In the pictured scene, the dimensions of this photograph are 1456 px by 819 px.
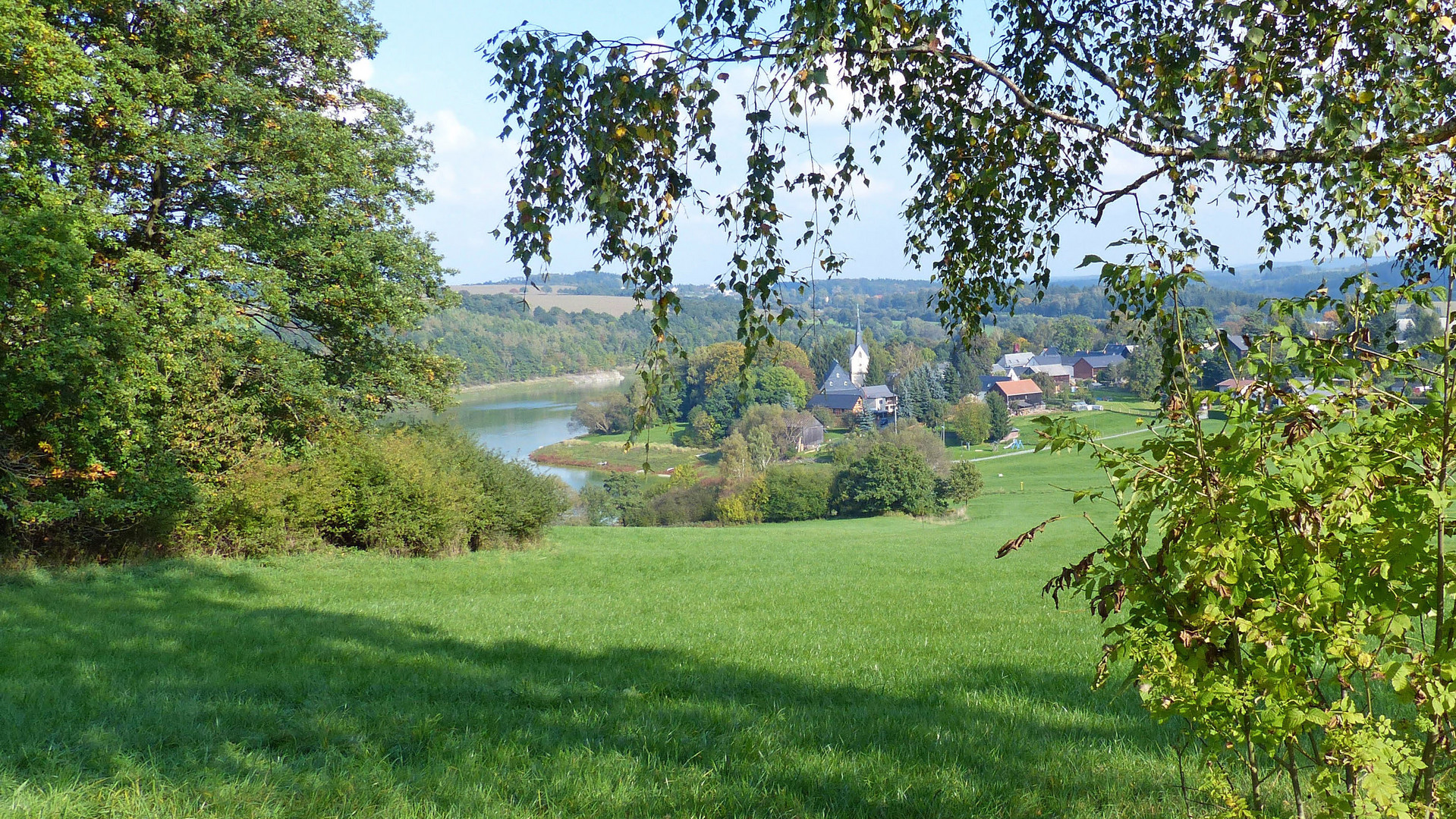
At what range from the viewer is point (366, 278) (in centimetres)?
1406

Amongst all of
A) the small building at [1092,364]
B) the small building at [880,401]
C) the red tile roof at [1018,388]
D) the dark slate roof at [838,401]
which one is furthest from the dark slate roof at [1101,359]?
the dark slate roof at [838,401]

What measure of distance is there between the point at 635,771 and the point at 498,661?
10.5ft

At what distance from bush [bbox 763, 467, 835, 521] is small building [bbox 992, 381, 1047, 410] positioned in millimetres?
41785

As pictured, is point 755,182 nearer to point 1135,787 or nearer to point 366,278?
point 1135,787

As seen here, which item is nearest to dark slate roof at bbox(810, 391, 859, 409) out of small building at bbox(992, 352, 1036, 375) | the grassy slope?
small building at bbox(992, 352, 1036, 375)

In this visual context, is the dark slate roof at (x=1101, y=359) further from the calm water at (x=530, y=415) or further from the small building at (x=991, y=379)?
the calm water at (x=530, y=415)

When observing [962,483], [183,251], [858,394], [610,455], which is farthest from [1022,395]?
[183,251]

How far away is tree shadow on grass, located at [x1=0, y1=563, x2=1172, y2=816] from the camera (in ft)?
10.5

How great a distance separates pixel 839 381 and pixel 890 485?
49.4 metres

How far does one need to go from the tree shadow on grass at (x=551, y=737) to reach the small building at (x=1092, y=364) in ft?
295

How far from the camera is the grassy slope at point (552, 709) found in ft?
10.6

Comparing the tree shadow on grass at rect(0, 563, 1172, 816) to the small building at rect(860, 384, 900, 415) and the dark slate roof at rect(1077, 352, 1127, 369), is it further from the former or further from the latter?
the dark slate roof at rect(1077, 352, 1127, 369)

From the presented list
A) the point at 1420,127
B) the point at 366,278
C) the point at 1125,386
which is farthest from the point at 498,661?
the point at 1125,386

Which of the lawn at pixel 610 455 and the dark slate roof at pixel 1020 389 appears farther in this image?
the dark slate roof at pixel 1020 389
